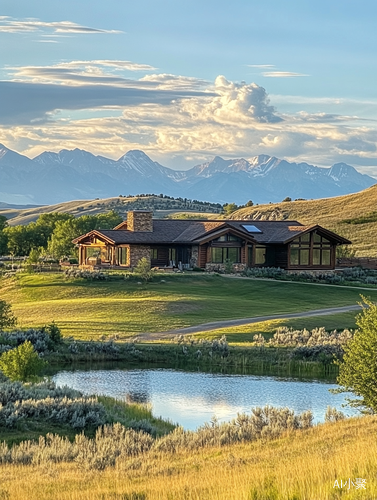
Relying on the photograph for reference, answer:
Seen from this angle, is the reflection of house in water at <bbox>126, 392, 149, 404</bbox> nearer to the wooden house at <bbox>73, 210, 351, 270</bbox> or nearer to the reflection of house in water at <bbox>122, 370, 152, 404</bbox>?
the reflection of house in water at <bbox>122, 370, 152, 404</bbox>

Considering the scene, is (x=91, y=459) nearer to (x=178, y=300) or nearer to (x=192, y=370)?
(x=192, y=370)

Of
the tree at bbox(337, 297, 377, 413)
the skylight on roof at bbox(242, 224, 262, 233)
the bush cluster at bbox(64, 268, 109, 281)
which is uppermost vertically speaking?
the skylight on roof at bbox(242, 224, 262, 233)

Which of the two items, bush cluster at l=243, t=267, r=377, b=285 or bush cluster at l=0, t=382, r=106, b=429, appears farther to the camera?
bush cluster at l=243, t=267, r=377, b=285

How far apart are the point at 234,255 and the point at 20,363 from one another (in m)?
40.5

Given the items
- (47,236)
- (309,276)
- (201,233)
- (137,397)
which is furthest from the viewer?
(47,236)

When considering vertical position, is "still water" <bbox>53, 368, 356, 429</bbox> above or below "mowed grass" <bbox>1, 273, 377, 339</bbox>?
below

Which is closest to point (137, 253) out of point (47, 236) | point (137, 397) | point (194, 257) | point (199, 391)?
point (194, 257)

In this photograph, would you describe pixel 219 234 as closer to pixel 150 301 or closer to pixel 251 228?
pixel 251 228

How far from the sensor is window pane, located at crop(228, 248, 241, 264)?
66.0 m

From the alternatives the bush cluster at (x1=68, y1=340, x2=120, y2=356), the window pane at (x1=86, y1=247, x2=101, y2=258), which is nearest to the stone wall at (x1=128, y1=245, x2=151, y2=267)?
the window pane at (x1=86, y1=247, x2=101, y2=258)

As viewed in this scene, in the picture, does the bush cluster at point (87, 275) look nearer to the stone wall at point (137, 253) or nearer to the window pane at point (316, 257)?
the stone wall at point (137, 253)

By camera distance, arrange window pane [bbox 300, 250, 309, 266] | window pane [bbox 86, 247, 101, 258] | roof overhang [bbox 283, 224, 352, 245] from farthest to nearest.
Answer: window pane [bbox 86, 247, 101, 258]
window pane [bbox 300, 250, 309, 266]
roof overhang [bbox 283, 224, 352, 245]

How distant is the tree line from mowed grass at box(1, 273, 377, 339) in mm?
16800

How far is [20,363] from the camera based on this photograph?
1062 inches
